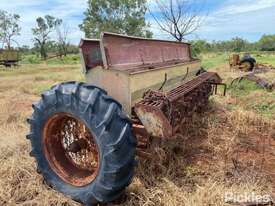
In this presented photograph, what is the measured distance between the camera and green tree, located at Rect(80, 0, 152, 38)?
40031 millimetres

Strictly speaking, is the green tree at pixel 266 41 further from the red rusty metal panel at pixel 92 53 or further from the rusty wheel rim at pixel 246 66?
the red rusty metal panel at pixel 92 53

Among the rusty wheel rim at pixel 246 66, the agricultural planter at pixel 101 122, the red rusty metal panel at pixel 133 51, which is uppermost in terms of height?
the red rusty metal panel at pixel 133 51

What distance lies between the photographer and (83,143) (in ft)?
9.09

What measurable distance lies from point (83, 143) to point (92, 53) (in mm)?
864

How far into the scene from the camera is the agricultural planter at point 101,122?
2.30m

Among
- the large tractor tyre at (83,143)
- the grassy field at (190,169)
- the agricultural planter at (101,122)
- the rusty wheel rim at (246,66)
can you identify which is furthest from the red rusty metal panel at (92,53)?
the rusty wheel rim at (246,66)

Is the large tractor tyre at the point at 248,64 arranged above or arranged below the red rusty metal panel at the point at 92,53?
below

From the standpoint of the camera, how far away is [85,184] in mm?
2588

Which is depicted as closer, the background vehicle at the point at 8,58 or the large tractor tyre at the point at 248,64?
the large tractor tyre at the point at 248,64

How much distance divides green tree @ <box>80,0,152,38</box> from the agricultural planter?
37710 millimetres

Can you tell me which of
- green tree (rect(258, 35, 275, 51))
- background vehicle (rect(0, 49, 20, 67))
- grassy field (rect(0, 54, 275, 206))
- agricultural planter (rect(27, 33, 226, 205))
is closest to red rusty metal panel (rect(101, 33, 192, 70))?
agricultural planter (rect(27, 33, 226, 205))

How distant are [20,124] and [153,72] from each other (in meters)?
2.86

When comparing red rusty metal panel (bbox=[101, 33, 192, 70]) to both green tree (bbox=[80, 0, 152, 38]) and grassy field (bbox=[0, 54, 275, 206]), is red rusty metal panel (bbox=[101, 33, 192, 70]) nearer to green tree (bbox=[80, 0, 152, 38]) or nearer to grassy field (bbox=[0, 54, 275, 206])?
grassy field (bbox=[0, 54, 275, 206])

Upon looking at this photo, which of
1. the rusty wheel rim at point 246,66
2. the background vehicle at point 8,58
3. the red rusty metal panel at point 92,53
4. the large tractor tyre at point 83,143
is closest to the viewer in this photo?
the large tractor tyre at point 83,143
